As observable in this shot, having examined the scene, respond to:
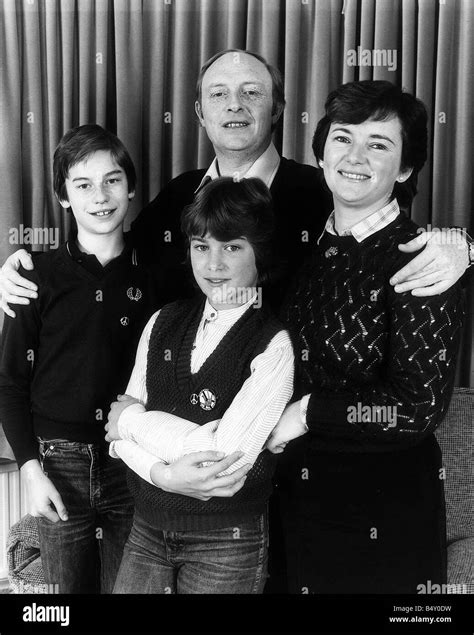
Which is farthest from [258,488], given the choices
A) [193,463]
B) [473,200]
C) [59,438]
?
[473,200]

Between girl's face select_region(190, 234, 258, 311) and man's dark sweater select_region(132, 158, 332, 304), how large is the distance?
0.52ft

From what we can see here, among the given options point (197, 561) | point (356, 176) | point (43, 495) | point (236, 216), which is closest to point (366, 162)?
point (356, 176)

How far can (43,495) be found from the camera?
53.9 inches

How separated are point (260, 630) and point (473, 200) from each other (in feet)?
3.88

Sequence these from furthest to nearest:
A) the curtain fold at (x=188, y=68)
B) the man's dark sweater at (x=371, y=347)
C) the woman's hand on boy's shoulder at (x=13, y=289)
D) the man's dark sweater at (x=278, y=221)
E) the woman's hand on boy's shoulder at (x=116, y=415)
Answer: the curtain fold at (x=188, y=68) → the man's dark sweater at (x=278, y=221) → the woman's hand on boy's shoulder at (x=13, y=289) → the woman's hand on boy's shoulder at (x=116, y=415) → the man's dark sweater at (x=371, y=347)

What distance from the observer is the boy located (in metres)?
1.43

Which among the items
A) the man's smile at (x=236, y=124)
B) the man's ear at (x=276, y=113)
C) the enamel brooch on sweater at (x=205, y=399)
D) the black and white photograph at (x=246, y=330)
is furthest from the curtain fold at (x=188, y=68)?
the enamel brooch on sweater at (x=205, y=399)

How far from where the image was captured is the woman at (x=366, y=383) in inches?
48.7

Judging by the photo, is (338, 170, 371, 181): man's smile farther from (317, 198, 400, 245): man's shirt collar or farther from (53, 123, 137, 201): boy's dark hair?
(53, 123, 137, 201): boy's dark hair

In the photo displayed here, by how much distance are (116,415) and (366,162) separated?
2.17 feet

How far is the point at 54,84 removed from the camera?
6.06 feet

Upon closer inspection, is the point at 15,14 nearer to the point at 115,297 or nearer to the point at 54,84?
the point at 54,84

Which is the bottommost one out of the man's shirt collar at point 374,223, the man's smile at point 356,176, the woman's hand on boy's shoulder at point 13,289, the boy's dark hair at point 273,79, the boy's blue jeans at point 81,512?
the boy's blue jeans at point 81,512

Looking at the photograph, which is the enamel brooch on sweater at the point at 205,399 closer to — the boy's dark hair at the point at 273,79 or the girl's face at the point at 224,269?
the girl's face at the point at 224,269
